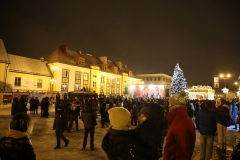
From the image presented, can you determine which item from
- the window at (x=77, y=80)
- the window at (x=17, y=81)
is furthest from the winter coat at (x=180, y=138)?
the window at (x=77, y=80)

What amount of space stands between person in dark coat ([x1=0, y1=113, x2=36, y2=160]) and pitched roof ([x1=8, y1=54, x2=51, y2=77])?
33836mm

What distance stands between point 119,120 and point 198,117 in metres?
4.40

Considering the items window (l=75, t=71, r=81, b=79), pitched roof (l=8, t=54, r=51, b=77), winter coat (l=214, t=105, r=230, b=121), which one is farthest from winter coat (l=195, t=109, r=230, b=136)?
window (l=75, t=71, r=81, b=79)

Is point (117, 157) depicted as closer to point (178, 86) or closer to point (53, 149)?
point (53, 149)

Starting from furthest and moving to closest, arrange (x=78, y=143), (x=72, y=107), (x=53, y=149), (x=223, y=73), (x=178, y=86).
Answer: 1. (x=178, y=86)
2. (x=223, y=73)
3. (x=72, y=107)
4. (x=78, y=143)
5. (x=53, y=149)

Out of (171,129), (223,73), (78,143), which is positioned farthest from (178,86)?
(171,129)

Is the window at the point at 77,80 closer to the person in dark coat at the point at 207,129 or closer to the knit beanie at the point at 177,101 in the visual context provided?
the person in dark coat at the point at 207,129

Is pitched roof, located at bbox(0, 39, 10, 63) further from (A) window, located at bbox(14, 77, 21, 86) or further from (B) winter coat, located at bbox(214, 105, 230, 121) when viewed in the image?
(B) winter coat, located at bbox(214, 105, 230, 121)

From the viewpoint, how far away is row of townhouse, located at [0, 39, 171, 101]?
32.8 m

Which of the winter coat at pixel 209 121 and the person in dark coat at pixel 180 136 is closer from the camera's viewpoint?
the person in dark coat at pixel 180 136

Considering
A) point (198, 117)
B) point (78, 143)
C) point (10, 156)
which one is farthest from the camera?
point (78, 143)

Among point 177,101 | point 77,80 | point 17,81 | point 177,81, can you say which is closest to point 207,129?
point 177,101

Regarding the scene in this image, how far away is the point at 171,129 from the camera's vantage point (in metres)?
3.04

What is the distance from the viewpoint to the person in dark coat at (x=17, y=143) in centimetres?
258
